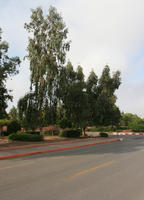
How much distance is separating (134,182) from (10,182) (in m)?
4.19

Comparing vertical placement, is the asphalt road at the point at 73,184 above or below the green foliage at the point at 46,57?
below

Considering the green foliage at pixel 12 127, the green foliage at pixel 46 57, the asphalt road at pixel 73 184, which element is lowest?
the asphalt road at pixel 73 184

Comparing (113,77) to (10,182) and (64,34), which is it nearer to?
(64,34)

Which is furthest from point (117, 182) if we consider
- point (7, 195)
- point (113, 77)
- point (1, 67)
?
point (113, 77)

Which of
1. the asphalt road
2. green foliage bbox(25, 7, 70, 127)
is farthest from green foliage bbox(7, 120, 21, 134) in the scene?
the asphalt road

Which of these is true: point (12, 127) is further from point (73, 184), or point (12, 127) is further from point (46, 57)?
point (73, 184)

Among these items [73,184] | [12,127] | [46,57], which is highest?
[46,57]

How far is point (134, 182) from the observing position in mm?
6363

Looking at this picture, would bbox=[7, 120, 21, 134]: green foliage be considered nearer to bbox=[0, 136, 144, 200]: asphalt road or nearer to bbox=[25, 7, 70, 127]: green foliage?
bbox=[25, 7, 70, 127]: green foliage

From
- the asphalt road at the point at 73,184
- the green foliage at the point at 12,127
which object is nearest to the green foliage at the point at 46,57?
the green foliage at the point at 12,127

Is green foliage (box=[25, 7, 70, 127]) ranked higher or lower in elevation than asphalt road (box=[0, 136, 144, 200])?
higher

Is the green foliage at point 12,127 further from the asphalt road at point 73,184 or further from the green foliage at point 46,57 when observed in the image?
the asphalt road at point 73,184

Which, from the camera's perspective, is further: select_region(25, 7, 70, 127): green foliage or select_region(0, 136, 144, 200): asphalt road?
select_region(25, 7, 70, 127): green foliage

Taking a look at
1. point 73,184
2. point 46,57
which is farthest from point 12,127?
point 73,184
